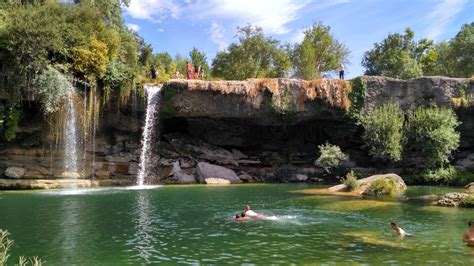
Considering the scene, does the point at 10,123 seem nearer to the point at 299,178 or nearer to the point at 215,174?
the point at 215,174

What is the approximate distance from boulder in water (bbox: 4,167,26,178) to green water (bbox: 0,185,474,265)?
337 inches

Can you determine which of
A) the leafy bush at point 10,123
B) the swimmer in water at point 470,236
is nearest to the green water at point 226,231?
the swimmer in water at point 470,236

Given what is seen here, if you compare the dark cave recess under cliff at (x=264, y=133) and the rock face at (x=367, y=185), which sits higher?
the dark cave recess under cliff at (x=264, y=133)

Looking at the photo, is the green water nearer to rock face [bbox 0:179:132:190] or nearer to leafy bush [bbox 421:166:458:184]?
rock face [bbox 0:179:132:190]

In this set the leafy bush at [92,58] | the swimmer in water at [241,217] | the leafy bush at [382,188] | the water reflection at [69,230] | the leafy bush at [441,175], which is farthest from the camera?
the leafy bush at [441,175]

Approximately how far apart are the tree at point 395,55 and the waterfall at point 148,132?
123ft

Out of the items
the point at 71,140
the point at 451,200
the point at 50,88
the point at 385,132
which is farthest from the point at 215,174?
the point at 451,200

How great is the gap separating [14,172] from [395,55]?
51.5m

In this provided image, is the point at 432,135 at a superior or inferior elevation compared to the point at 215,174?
superior

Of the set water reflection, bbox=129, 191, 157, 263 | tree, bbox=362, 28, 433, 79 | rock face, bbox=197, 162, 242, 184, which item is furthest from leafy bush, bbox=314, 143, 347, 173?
tree, bbox=362, 28, 433, 79

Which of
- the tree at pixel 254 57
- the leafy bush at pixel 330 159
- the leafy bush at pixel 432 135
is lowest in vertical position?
the leafy bush at pixel 330 159

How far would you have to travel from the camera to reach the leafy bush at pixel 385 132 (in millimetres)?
31281

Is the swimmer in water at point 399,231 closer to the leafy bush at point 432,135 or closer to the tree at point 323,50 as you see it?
the leafy bush at point 432,135

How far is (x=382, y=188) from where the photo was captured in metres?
23.5
